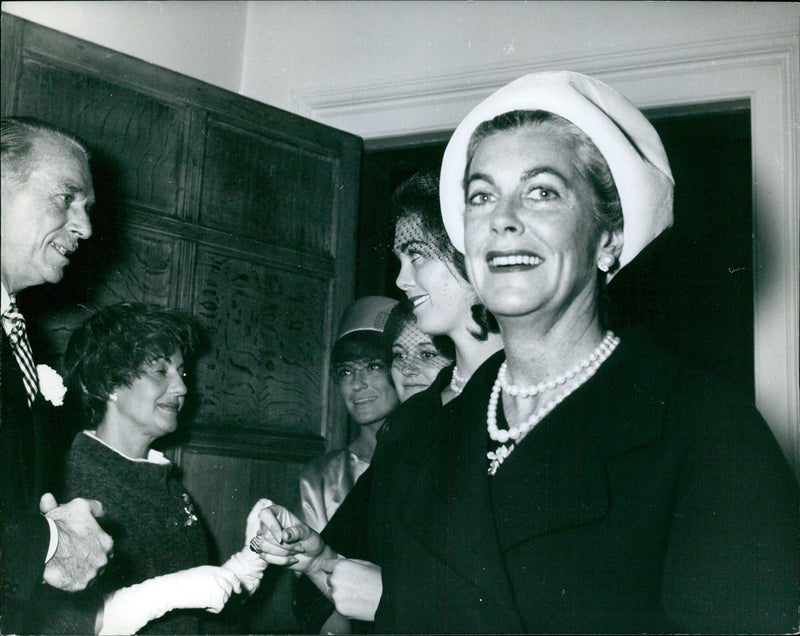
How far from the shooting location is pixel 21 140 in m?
Result: 1.08

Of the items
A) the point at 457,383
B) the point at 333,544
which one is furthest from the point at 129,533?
the point at 457,383

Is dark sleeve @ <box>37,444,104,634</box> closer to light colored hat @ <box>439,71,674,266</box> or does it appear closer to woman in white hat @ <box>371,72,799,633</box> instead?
woman in white hat @ <box>371,72,799,633</box>

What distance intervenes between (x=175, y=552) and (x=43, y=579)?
20 centimetres

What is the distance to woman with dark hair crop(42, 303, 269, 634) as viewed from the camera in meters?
1.07

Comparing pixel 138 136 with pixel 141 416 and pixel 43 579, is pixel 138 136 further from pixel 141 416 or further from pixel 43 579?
pixel 43 579

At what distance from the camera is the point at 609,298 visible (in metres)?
0.92

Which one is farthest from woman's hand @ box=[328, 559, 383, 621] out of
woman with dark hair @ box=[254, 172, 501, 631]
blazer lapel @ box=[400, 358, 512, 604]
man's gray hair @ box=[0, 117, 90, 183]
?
man's gray hair @ box=[0, 117, 90, 183]

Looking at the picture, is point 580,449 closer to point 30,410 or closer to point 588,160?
point 588,160

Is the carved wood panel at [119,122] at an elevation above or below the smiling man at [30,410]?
above

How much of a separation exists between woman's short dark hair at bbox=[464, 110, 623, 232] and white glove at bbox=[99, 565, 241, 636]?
0.73 meters

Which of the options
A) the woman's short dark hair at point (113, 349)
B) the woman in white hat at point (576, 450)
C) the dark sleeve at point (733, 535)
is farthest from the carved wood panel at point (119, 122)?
the dark sleeve at point (733, 535)

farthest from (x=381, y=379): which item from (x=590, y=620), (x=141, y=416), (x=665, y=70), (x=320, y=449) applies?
(x=665, y=70)

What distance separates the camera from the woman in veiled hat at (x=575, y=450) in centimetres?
75

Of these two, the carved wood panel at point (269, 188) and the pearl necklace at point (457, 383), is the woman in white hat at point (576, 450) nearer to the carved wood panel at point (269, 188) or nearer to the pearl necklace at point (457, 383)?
the pearl necklace at point (457, 383)
